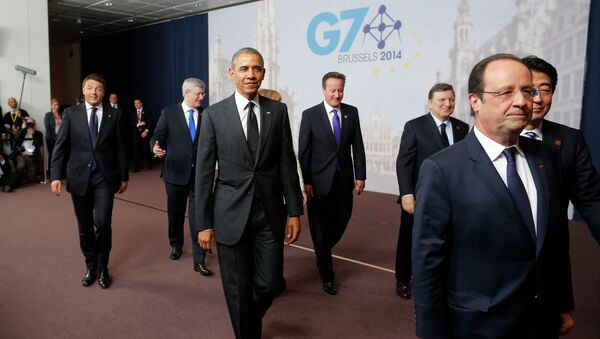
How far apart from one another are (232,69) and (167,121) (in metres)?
1.75

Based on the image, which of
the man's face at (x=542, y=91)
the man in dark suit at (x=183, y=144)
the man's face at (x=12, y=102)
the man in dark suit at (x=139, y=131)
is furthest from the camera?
the man in dark suit at (x=139, y=131)

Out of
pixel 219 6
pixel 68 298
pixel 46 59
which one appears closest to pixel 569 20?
pixel 68 298

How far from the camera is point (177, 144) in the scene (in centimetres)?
400

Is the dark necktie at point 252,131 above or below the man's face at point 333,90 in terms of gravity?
below

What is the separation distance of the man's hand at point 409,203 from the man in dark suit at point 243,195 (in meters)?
1.01

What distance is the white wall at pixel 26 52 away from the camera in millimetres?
8523

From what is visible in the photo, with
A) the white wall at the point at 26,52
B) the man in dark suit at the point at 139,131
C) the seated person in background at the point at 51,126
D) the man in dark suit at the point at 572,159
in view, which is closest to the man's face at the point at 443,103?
the man in dark suit at the point at 572,159

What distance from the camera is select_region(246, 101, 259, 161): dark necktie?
2.44 meters

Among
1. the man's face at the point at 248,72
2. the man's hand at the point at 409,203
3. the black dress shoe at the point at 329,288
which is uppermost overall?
the man's face at the point at 248,72

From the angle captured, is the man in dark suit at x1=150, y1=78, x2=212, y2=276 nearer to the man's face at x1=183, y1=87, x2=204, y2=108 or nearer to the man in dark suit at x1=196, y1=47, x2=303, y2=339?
the man's face at x1=183, y1=87, x2=204, y2=108

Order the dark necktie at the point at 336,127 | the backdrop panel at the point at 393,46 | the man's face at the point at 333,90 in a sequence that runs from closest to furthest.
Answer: the man's face at the point at 333,90 < the dark necktie at the point at 336,127 < the backdrop panel at the point at 393,46

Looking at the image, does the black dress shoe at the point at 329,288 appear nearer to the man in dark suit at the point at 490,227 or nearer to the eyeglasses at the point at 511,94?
the man in dark suit at the point at 490,227

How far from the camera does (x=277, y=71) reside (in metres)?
9.47

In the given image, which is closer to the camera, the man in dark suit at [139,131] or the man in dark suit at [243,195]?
the man in dark suit at [243,195]
